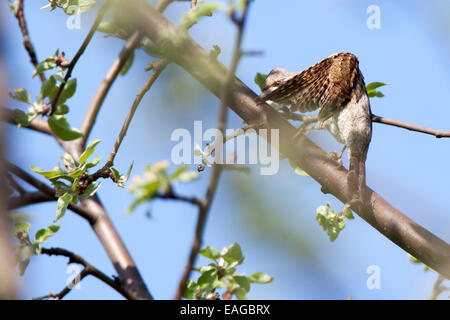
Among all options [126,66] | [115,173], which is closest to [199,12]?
[115,173]

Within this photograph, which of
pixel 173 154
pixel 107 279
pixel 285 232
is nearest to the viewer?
pixel 285 232

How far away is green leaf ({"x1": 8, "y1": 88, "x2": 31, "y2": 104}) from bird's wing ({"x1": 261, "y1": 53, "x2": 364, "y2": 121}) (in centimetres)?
92

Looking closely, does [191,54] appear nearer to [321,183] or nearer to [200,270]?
[321,183]

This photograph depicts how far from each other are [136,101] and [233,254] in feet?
2.41

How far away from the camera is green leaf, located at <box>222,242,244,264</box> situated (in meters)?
1.95

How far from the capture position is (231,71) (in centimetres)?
87

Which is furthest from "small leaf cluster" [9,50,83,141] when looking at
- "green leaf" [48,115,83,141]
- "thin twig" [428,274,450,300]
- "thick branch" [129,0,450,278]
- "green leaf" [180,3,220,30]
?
"thin twig" [428,274,450,300]

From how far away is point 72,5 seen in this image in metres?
1.91

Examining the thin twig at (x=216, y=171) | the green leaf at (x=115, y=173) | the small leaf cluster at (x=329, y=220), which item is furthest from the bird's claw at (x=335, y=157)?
the thin twig at (x=216, y=171)

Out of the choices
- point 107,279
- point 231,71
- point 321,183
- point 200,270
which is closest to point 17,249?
point 107,279

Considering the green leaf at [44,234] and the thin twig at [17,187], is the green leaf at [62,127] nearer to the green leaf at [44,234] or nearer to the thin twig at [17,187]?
the green leaf at [44,234]

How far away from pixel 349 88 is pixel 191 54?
722 mm

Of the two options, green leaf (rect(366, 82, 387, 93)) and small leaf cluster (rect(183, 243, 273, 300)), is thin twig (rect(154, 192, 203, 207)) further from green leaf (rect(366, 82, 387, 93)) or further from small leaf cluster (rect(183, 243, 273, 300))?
green leaf (rect(366, 82, 387, 93))
